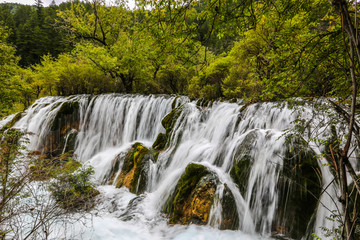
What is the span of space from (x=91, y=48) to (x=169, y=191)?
41.1ft

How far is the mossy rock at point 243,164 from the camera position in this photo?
504cm

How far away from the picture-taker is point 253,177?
16.1ft

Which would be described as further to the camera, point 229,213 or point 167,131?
point 167,131

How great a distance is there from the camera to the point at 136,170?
7422 millimetres

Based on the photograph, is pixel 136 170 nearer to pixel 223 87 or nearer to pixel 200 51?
pixel 223 87

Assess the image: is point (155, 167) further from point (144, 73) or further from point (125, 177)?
point (144, 73)

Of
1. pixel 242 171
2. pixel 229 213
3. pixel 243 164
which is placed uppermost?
pixel 243 164

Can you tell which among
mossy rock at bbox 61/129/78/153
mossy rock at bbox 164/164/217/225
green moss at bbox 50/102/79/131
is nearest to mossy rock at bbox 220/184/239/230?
mossy rock at bbox 164/164/217/225

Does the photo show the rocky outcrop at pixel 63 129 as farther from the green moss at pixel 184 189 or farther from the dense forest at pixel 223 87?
the green moss at pixel 184 189

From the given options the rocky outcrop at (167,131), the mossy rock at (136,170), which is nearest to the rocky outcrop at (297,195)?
the mossy rock at (136,170)

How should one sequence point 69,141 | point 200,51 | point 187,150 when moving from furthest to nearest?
point 200,51
point 69,141
point 187,150

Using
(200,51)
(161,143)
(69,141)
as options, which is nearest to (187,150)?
(161,143)

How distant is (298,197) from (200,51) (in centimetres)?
1238

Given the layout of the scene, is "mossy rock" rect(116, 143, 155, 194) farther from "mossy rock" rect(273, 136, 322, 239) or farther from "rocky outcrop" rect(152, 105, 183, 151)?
"mossy rock" rect(273, 136, 322, 239)
